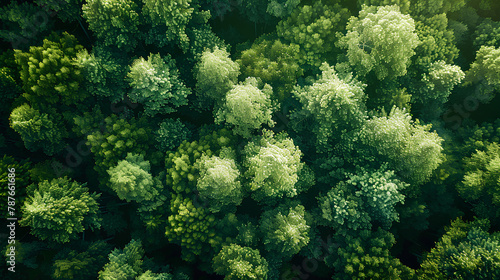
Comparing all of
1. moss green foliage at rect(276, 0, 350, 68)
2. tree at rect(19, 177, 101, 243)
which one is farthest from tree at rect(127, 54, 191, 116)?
moss green foliage at rect(276, 0, 350, 68)

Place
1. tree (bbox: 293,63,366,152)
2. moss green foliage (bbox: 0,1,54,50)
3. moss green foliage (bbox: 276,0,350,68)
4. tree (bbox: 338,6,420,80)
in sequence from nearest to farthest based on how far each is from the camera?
tree (bbox: 338,6,420,80)
tree (bbox: 293,63,366,152)
moss green foliage (bbox: 0,1,54,50)
moss green foliage (bbox: 276,0,350,68)

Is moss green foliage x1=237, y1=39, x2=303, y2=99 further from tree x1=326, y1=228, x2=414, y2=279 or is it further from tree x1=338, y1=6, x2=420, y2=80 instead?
tree x1=326, y1=228, x2=414, y2=279

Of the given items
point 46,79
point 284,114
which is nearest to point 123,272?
point 46,79

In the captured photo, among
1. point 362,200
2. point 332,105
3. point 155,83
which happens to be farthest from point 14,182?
point 362,200

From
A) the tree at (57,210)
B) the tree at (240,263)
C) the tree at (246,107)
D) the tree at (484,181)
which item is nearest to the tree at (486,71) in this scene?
the tree at (484,181)

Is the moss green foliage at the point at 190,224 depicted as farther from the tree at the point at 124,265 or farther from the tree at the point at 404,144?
the tree at the point at 404,144

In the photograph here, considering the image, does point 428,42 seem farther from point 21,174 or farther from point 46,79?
point 21,174

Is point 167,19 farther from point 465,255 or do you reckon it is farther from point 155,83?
point 465,255
